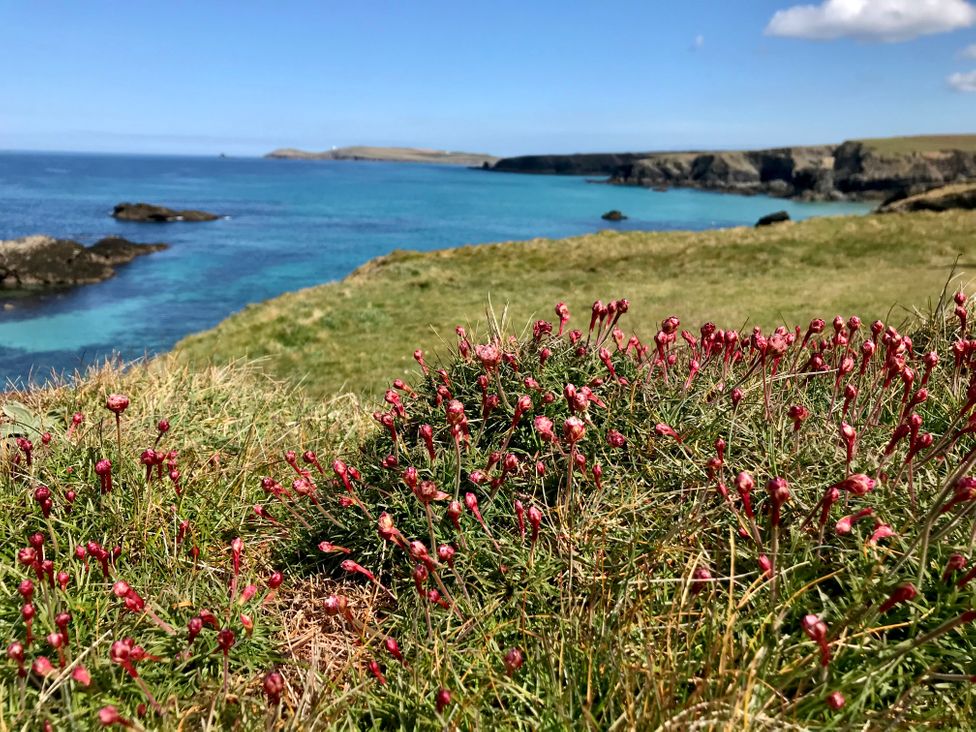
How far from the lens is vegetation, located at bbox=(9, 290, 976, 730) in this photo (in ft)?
6.69

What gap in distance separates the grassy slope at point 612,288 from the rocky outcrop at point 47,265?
26.0m

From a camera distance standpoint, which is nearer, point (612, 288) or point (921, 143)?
point (612, 288)

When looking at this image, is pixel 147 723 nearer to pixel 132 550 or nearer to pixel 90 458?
pixel 132 550

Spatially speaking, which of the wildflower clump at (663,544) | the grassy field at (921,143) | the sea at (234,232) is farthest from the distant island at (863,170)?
the wildflower clump at (663,544)

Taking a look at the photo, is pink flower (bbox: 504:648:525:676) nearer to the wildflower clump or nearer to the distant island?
the wildflower clump


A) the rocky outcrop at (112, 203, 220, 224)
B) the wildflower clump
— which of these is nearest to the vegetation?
the wildflower clump

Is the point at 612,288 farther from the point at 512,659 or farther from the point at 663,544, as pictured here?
the point at 512,659

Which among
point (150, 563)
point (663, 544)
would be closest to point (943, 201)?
point (663, 544)

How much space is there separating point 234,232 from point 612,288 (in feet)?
201

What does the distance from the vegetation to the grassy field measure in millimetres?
183469

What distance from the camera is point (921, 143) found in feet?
551

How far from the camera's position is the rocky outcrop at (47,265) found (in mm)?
41562

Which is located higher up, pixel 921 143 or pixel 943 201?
pixel 921 143

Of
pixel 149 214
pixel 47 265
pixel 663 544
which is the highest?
pixel 149 214
